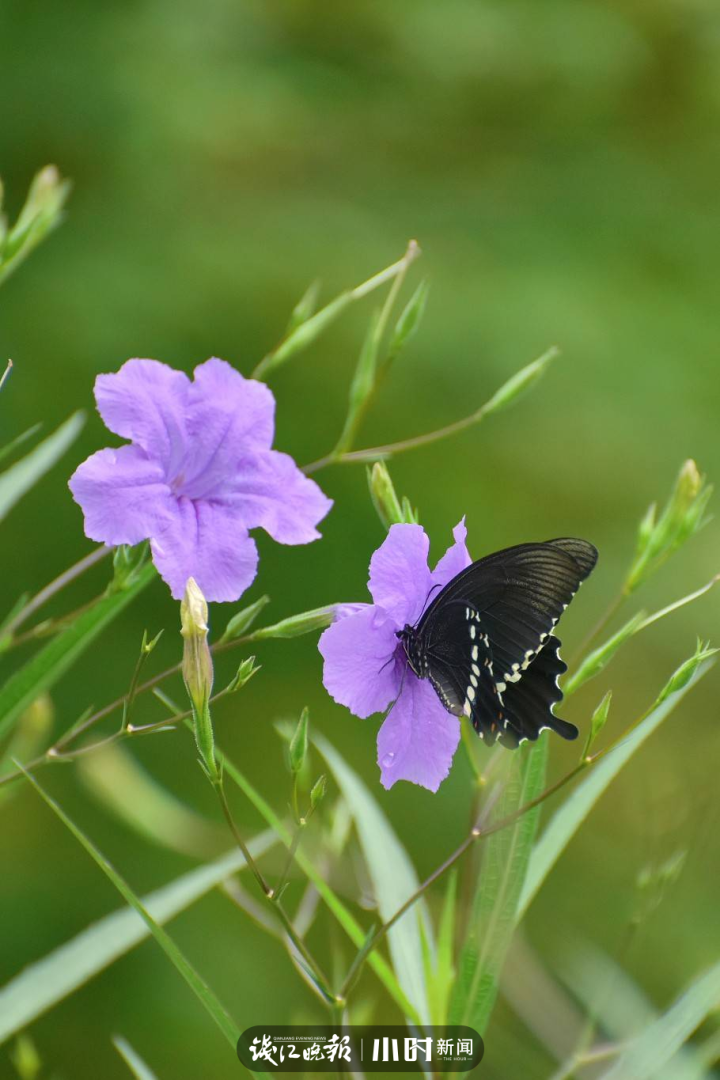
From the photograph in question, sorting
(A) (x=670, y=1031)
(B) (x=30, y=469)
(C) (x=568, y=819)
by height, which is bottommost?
(A) (x=670, y=1031)

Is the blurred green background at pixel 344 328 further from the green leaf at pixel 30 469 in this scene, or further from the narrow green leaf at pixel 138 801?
the green leaf at pixel 30 469

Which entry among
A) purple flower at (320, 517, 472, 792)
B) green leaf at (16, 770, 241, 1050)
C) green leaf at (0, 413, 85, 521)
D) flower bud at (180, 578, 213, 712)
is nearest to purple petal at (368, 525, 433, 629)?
purple flower at (320, 517, 472, 792)

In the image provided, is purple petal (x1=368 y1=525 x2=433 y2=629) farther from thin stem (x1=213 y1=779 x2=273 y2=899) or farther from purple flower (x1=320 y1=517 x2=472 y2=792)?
thin stem (x1=213 y1=779 x2=273 y2=899)

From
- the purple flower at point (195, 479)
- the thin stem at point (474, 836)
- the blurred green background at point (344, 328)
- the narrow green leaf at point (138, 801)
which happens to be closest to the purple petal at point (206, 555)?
the purple flower at point (195, 479)

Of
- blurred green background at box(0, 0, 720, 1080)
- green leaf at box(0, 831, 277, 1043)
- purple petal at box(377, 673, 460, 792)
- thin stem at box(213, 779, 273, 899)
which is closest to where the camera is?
thin stem at box(213, 779, 273, 899)

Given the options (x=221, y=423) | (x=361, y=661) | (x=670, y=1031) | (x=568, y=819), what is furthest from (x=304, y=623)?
(x=670, y=1031)

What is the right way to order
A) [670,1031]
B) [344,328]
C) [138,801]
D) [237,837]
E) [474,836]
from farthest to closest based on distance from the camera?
[344,328]
[138,801]
[670,1031]
[474,836]
[237,837]

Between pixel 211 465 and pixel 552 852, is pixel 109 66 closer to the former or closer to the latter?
pixel 211 465

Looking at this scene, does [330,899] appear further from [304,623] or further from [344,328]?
[344,328]
